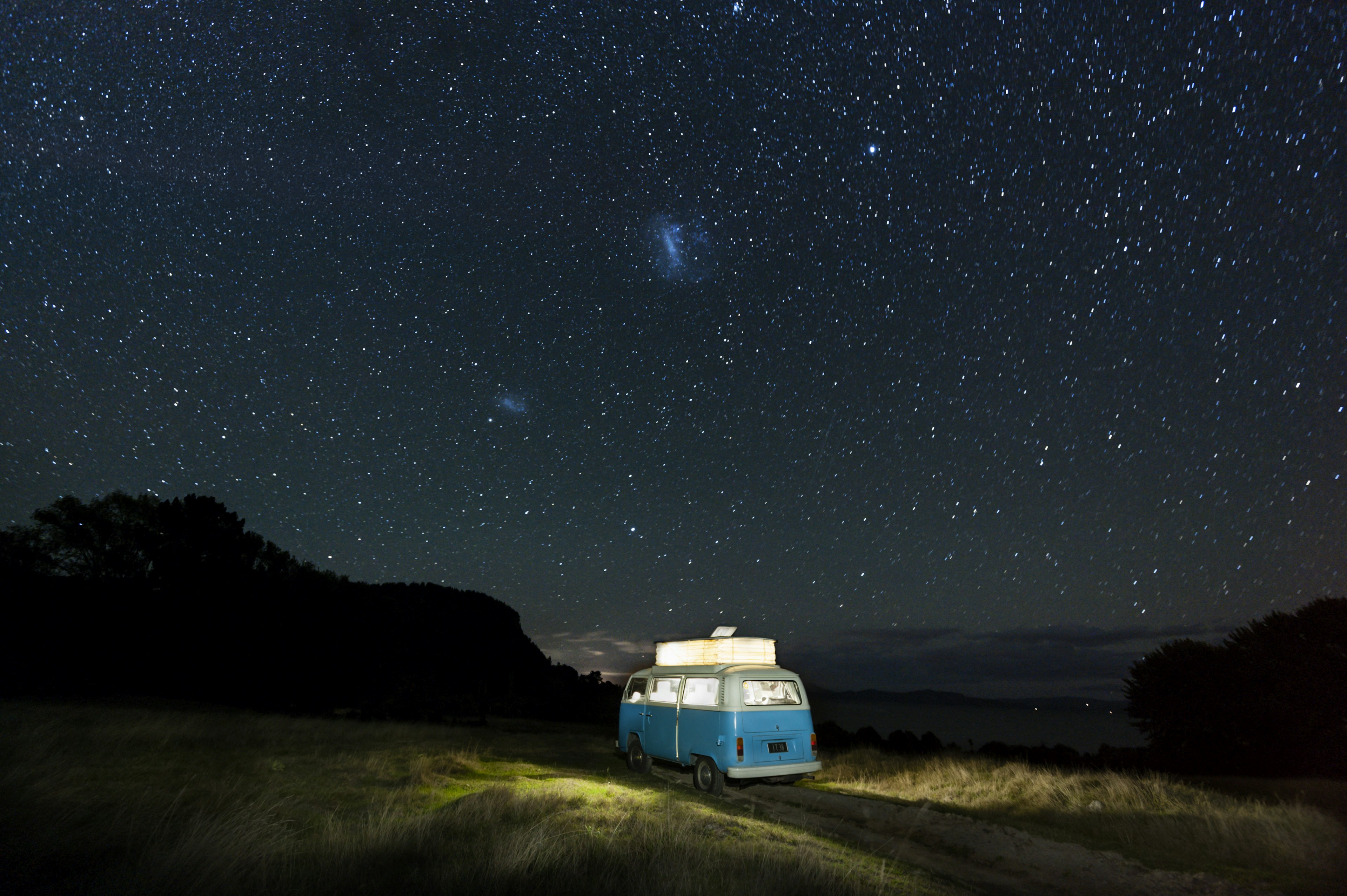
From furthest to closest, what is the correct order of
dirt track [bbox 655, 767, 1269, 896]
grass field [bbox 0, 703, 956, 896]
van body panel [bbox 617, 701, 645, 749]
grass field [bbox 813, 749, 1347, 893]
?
van body panel [bbox 617, 701, 645, 749] < grass field [bbox 813, 749, 1347, 893] < dirt track [bbox 655, 767, 1269, 896] < grass field [bbox 0, 703, 956, 896]

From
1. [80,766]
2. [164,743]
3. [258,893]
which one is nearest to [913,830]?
[258,893]

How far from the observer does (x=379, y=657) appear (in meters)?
43.0

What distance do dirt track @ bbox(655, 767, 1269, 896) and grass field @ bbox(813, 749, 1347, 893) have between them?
1.45ft

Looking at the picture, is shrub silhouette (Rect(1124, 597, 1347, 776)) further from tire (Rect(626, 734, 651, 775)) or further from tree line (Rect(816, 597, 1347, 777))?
tire (Rect(626, 734, 651, 775))

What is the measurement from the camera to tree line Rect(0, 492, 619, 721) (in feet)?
102

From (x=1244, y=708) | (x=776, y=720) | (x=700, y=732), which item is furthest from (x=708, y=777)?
(x=1244, y=708)

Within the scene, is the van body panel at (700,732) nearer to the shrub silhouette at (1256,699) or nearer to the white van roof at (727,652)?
the white van roof at (727,652)

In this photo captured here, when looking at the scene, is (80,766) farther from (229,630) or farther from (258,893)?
(229,630)

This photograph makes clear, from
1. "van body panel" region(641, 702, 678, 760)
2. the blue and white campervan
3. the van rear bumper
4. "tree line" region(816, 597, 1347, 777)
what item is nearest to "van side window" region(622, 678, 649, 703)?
the blue and white campervan

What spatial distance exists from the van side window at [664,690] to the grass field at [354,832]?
1566 millimetres

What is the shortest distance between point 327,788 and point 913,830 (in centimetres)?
910

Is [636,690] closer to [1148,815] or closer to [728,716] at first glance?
[728,716]

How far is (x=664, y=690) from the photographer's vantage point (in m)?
14.7

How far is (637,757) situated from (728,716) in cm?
406
